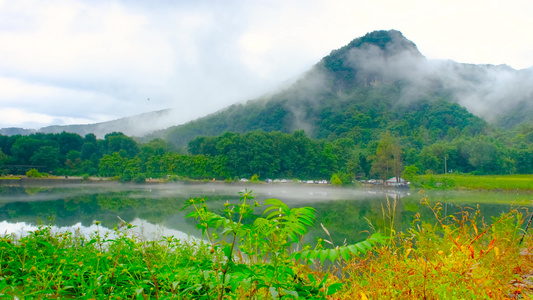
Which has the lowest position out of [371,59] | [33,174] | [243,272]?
[33,174]

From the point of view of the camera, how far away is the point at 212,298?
1.07 meters

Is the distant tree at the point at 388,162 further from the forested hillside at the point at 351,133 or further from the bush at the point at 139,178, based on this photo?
the bush at the point at 139,178

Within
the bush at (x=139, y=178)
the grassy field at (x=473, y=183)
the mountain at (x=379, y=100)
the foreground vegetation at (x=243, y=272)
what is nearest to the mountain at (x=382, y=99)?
the mountain at (x=379, y=100)

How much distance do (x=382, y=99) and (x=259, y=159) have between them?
4283cm

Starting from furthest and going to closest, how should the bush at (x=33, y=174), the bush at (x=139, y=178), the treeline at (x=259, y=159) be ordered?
the bush at (x=139, y=178) → the treeline at (x=259, y=159) → the bush at (x=33, y=174)

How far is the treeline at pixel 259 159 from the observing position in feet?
121

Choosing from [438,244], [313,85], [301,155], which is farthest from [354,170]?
[313,85]

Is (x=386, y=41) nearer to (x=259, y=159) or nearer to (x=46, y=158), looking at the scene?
(x=259, y=159)

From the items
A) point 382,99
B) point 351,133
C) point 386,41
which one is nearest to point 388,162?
point 351,133

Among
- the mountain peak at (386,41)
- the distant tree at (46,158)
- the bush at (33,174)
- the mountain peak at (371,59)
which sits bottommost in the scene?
the bush at (33,174)

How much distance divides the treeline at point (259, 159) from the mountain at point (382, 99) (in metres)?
13.5

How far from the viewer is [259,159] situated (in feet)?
129

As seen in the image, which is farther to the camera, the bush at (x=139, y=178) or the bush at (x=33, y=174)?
the bush at (x=139, y=178)

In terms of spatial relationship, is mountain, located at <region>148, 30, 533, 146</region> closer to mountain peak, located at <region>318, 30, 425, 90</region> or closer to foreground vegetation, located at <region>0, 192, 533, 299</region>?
mountain peak, located at <region>318, 30, 425, 90</region>
